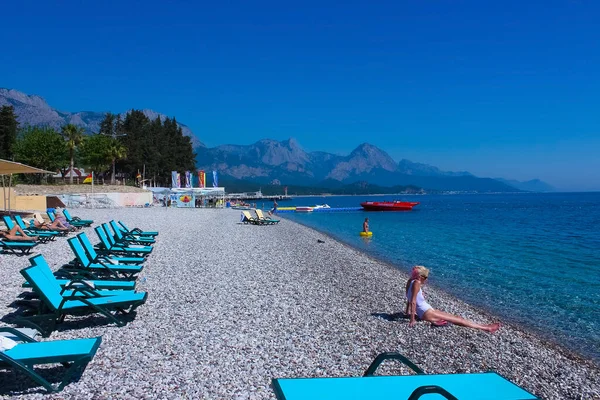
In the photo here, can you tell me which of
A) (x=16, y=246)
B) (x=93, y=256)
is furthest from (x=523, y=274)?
(x=16, y=246)

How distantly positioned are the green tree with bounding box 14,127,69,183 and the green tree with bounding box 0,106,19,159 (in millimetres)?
Result: 2669

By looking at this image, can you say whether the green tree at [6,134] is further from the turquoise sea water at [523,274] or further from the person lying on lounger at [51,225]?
the turquoise sea water at [523,274]

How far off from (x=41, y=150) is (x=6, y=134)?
8.41 meters

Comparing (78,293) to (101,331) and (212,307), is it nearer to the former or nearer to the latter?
(101,331)

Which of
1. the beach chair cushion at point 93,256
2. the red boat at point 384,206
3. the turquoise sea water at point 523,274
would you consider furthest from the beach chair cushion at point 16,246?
the red boat at point 384,206

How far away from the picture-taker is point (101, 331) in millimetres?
6898

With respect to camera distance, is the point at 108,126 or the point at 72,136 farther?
the point at 108,126

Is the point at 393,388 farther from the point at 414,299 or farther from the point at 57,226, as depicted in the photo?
the point at 57,226

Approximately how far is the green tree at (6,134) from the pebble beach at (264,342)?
57248 mm

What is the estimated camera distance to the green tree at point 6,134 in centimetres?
6081

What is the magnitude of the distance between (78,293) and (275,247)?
42.3 feet

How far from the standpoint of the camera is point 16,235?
1493 centimetres

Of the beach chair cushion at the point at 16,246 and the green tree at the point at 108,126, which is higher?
the green tree at the point at 108,126

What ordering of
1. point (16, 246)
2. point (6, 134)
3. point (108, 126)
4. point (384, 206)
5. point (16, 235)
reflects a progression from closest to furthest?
1. point (16, 246)
2. point (16, 235)
3. point (6, 134)
4. point (108, 126)
5. point (384, 206)
